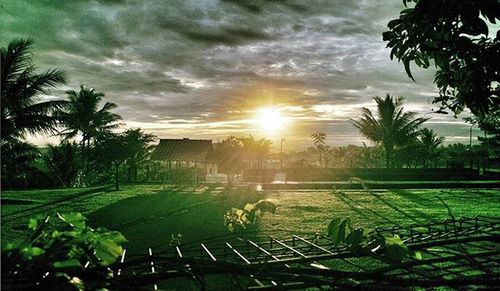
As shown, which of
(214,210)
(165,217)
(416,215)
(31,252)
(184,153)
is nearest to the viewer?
(31,252)

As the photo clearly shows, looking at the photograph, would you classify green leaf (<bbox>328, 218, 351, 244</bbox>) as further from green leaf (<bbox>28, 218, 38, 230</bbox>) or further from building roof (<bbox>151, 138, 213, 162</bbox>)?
building roof (<bbox>151, 138, 213, 162</bbox>)

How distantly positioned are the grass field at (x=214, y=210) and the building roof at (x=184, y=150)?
12.4m

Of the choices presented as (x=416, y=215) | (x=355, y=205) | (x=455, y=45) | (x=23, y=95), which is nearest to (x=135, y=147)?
(x=23, y=95)

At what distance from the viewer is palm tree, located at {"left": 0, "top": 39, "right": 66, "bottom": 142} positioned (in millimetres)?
17781

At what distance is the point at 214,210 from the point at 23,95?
10.9 meters

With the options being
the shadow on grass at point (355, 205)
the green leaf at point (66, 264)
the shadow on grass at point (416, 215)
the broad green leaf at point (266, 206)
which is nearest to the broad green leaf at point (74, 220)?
the green leaf at point (66, 264)

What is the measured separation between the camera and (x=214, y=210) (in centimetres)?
1452

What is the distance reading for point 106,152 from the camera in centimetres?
2211

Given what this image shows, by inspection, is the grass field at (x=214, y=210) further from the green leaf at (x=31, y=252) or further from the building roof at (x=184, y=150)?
the building roof at (x=184, y=150)

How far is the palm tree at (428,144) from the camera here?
37150 mm

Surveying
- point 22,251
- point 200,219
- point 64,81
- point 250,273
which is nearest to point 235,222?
point 250,273

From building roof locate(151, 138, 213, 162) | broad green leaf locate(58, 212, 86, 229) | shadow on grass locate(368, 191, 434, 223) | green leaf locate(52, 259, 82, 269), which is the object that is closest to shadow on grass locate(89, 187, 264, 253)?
shadow on grass locate(368, 191, 434, 223)

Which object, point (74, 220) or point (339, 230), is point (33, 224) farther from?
point (339, 230)

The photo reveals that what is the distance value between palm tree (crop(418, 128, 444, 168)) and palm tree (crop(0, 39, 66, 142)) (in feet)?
100
